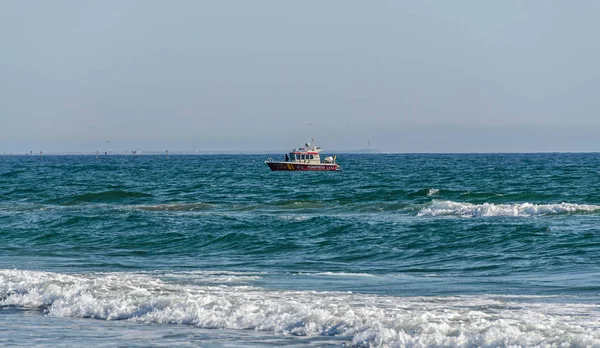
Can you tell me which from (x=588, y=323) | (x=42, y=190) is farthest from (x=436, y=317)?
(x=42, y=190)

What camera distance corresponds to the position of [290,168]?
326ft

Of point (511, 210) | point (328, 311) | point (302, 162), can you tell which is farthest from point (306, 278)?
point (302, 162)

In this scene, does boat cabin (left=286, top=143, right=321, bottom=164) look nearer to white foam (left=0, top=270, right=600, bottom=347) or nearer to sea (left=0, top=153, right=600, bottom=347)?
sea (left=0, top=153, right=600, bottom=347)

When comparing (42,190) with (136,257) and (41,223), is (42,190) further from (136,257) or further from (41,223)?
(136,257)

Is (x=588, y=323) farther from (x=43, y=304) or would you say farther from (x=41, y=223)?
(x=41, y=223)

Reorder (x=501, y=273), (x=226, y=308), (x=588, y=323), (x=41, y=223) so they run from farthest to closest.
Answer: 1. (x=41, y=223)
2. (x=501, y=273)
3. (x=226, y=308)
4. (x=588, y=323)

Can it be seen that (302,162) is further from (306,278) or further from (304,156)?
(306,278)

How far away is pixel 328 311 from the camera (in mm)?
14008

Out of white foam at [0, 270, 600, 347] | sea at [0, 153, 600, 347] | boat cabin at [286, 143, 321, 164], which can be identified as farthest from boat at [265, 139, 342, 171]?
white foam at [0, 270, 600, 347]

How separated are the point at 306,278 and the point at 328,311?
500 centimetres

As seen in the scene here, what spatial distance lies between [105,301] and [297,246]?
35.4 feet

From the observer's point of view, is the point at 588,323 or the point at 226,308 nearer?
the point at 588,323

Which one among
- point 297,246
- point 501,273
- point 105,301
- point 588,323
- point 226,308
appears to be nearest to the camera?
point 588,323

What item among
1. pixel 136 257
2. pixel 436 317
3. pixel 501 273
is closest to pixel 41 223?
pixel 136 257
